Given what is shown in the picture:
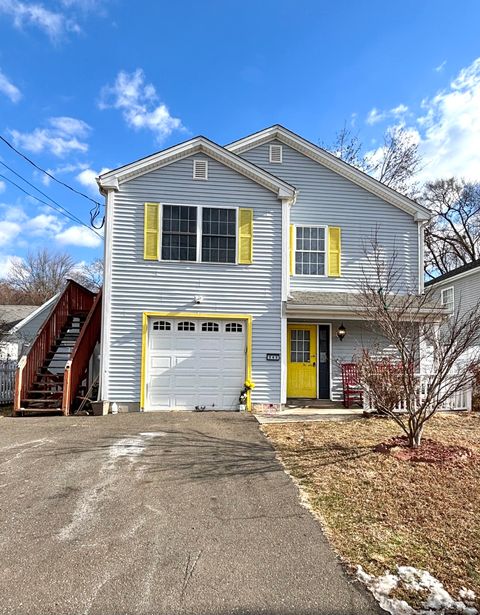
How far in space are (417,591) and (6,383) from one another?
11.9 meters

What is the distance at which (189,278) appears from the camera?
10.3m

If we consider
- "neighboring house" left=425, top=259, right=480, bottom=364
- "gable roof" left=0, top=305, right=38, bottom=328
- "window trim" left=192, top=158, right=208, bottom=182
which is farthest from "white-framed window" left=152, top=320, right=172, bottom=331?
"gable roof" left=0, top=305, right=38, bottom=328

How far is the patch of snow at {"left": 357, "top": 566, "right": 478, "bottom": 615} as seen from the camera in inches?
103

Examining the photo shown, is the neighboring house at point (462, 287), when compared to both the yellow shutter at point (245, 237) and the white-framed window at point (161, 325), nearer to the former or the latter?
the yellow shutter at point (245, 237)

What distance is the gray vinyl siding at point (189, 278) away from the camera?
10.0 metres

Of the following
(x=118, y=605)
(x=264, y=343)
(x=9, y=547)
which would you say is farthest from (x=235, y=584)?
(x=264, y=343)

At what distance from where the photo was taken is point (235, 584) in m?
2.85

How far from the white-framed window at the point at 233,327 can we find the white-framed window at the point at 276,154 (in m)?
5.29

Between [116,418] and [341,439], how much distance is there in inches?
188

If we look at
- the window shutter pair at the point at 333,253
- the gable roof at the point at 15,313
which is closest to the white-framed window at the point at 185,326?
the window shutter pair at the point at 333,253

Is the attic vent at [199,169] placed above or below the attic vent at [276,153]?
below

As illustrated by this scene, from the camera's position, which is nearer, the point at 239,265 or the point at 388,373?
the point at 388,373

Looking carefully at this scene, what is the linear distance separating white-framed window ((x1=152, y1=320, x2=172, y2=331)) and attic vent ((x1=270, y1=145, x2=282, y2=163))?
5.95 m

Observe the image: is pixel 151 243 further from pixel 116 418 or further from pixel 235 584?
pixel 235 584
